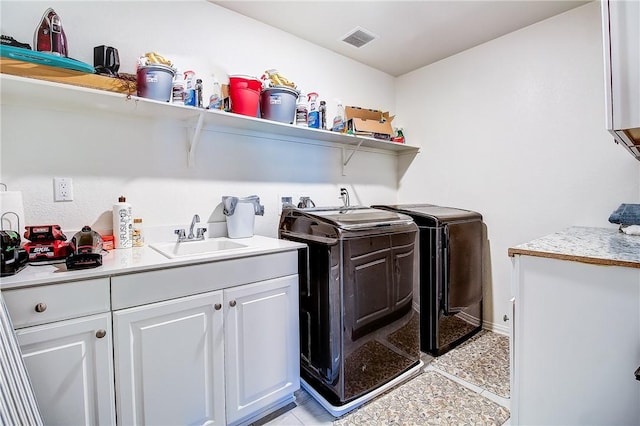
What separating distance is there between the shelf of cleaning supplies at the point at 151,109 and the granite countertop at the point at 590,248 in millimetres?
1488

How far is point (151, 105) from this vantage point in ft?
5.20

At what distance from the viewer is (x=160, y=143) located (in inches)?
72.0

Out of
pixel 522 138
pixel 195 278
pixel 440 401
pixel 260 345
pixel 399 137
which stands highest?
pixel 399 137

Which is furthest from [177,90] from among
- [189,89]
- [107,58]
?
[107,58]

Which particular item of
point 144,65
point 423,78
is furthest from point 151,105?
point 423,78

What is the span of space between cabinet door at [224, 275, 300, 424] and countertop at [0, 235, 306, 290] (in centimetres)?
18

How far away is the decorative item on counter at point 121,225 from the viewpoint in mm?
1584

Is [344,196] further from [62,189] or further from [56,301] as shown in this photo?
[56,301]

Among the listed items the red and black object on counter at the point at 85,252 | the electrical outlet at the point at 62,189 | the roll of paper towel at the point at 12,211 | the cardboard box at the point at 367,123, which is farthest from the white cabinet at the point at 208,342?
the cardboard box at the point at 367,123

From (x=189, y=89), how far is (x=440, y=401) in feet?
7.63

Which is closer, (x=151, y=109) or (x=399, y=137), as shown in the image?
(x=151, y=109)

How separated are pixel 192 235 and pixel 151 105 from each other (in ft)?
2.49

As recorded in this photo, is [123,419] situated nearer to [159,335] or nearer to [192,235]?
[159,335]

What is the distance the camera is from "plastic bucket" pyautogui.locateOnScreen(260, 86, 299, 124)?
6.51 feet
